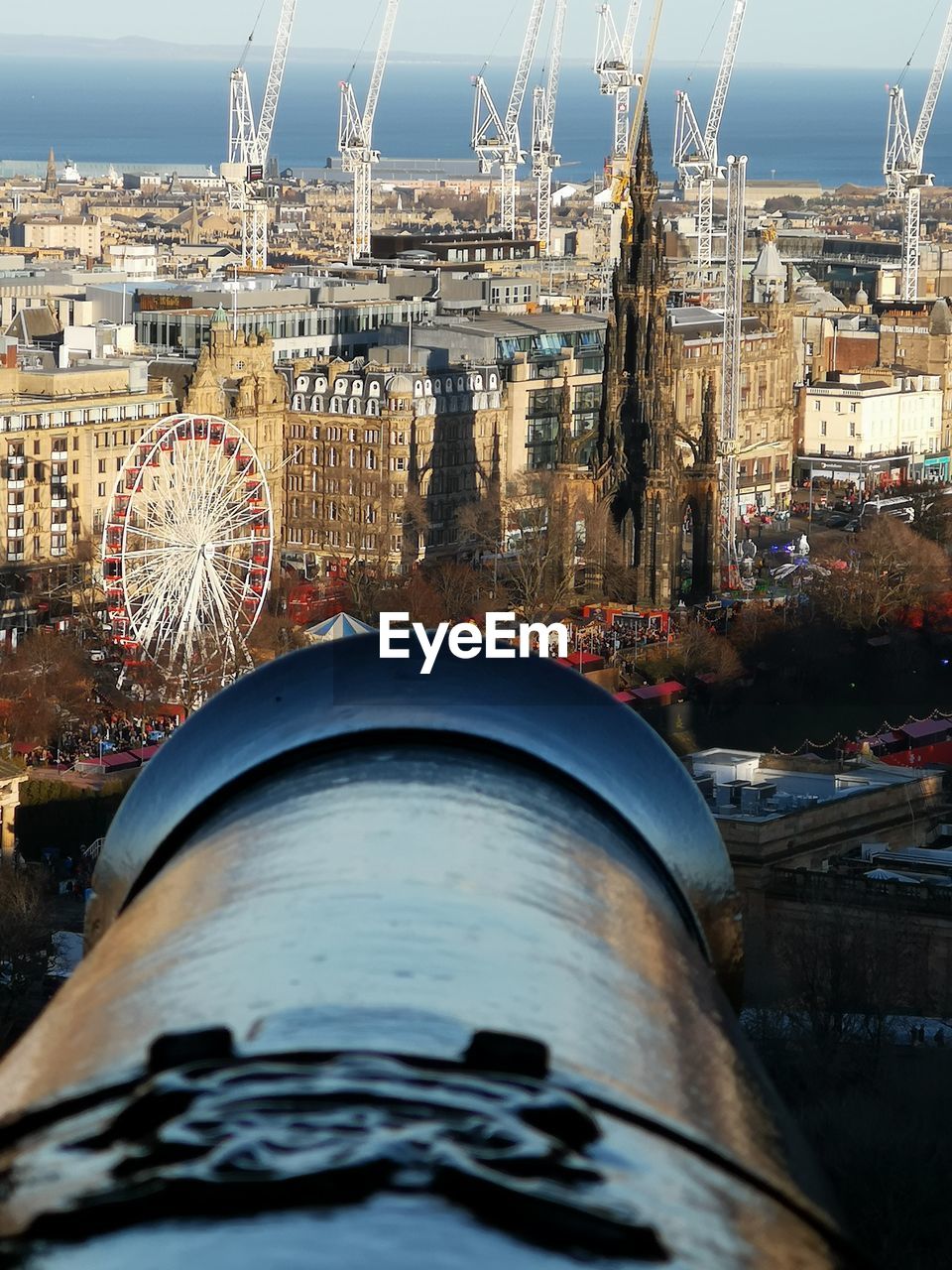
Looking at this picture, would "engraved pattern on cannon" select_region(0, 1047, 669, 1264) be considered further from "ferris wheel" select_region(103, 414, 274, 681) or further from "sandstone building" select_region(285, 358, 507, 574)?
"sandstone building" select_region(285, 358, 507, 574)

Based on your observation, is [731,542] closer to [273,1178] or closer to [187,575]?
[187,575]

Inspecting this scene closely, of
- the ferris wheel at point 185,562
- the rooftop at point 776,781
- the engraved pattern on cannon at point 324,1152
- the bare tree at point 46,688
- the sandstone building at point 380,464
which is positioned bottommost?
the engraved pattern on cannon at point 324,1152

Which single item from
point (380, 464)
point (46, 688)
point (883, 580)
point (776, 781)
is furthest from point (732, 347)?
point (776, 781)

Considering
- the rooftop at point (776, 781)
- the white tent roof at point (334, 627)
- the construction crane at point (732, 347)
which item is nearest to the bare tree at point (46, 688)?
the white tent roof at point (334, 627)

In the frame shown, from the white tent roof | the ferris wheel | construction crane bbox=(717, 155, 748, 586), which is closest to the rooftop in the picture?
the white tent roof

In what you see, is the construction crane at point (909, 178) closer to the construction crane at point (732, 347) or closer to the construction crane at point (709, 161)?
the construction crane at point (709, 161)

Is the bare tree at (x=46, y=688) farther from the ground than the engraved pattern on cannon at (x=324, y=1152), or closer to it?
farther from the ground
